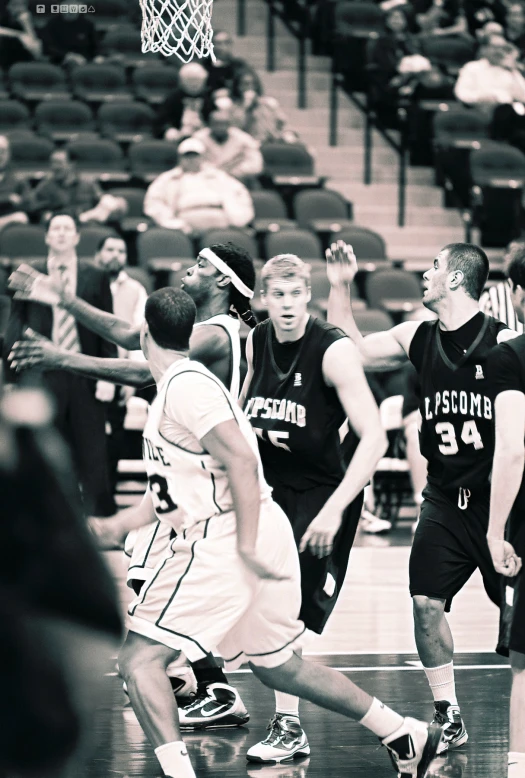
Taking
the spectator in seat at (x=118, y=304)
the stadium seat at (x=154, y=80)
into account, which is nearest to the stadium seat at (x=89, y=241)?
the spectator in seat at (x=118, y=304)

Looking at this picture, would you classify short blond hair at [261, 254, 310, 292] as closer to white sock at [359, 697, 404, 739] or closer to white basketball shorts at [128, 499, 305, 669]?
white basketball shorts at [128, 499, 305, 669]

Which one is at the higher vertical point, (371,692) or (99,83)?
(99,83)

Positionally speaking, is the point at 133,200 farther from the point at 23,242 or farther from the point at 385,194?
the point at 385,194

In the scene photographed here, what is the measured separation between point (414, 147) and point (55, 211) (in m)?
5.16

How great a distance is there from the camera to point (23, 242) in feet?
35.3

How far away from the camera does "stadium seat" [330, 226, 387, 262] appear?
11891 millimetres

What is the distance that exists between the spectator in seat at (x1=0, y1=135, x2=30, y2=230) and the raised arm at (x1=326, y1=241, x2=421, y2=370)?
21.4ft

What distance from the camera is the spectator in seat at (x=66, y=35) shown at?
48.6ft

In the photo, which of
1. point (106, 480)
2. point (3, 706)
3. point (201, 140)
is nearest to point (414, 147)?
point (201, 140)

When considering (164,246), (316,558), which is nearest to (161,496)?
(316,558)

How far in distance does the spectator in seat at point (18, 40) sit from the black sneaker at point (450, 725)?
451 inches

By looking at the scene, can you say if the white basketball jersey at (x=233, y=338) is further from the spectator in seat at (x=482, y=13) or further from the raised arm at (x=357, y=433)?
the spectator in seat at (x=482, y=13)

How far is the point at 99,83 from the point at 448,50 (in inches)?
180

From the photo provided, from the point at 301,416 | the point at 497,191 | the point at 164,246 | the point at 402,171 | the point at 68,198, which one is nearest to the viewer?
the point at 301,416
